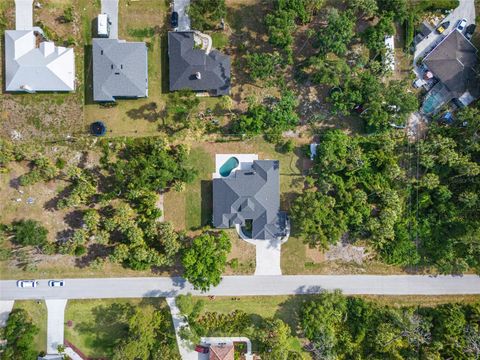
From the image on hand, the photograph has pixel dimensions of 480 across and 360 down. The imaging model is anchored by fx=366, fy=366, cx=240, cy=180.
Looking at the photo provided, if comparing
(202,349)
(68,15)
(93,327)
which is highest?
(68,15)

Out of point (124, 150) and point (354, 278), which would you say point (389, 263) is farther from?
point (124, 150)

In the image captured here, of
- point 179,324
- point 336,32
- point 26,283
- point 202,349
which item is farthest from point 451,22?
point 26,283

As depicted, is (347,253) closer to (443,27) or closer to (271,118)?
(271,118)

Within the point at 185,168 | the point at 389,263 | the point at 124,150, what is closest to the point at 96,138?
the point at 124,150

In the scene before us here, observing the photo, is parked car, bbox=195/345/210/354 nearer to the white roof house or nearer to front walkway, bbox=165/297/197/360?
front walkway, bbox=165/297/197/360

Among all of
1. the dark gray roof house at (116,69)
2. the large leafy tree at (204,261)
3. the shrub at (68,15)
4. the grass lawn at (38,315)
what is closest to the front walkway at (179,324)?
the large leafy tree at (204,261)

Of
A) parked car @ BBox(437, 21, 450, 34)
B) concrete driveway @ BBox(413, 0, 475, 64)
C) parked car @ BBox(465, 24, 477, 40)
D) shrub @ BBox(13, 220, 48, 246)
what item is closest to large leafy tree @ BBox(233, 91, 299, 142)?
concrete driveway @ BBox(413, 0, 475, 64)

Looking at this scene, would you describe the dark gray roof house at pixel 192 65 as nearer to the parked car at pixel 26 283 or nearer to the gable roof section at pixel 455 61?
the gable roof section at pixel 455 61
